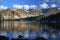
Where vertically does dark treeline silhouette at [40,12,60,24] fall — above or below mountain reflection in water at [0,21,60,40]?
above

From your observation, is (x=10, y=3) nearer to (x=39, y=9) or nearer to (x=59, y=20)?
(x=39, y=9)

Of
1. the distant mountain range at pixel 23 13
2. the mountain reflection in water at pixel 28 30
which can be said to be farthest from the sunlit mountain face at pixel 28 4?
the mountain reflection in water at pixel 28 30

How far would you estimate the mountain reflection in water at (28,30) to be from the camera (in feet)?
7.30

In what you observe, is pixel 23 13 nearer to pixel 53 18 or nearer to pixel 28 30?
pixel 28 30

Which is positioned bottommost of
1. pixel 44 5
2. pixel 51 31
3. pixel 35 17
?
pixel 51 31

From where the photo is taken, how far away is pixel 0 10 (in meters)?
2.29

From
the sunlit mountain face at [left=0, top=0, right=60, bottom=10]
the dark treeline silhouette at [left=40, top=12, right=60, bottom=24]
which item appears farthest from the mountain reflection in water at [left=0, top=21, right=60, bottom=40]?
the sunlit mountain face at [left=0, top=0, right=60, bottom=10]

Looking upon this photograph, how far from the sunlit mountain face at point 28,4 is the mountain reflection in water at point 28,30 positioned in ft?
0.65

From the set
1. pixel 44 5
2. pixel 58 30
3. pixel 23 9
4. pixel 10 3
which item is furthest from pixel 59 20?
pixel 10 3

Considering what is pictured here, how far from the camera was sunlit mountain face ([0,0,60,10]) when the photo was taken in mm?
2246

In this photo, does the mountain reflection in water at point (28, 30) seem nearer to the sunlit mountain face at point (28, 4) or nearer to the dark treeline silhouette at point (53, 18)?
the dark treeline silhouette at point (53, 18)

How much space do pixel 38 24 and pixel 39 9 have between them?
189 mm

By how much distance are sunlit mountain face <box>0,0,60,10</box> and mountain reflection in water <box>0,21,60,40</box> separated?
0.20 m

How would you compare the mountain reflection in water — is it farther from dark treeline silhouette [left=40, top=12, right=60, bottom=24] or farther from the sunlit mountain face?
the sunlit mountain face
